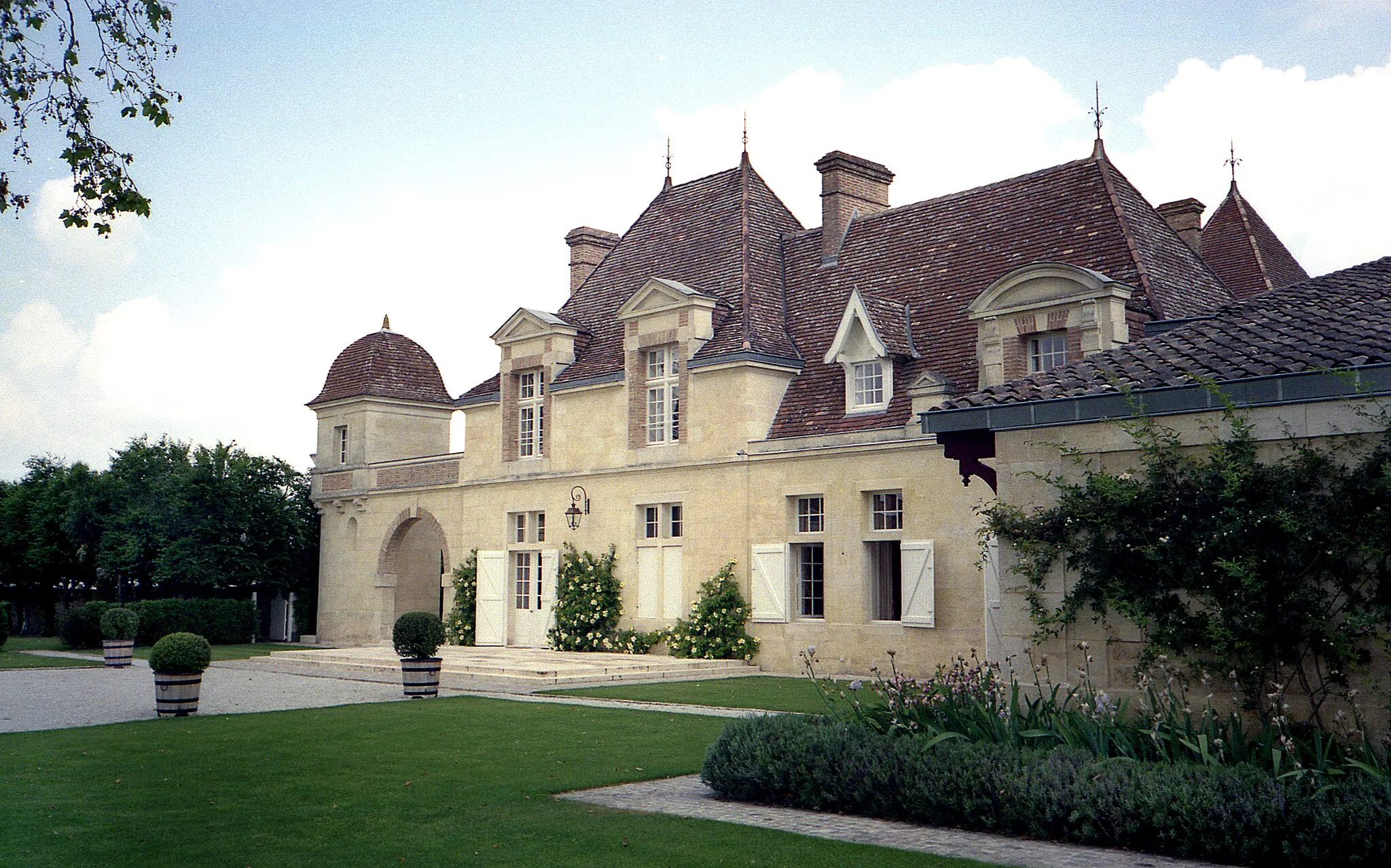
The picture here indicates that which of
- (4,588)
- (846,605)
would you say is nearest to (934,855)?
(846,605)

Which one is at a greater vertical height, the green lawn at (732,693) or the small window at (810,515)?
the small window at (810,515)

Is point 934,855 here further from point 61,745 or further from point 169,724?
point 169,724

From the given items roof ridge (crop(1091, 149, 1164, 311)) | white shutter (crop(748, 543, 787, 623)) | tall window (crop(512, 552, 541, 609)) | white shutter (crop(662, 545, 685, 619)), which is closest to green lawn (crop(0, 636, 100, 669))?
tall window (crop(512, 552, 541, 609))

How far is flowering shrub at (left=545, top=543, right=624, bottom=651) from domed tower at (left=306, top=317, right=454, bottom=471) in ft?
29.2

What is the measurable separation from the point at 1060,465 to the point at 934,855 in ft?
12.5

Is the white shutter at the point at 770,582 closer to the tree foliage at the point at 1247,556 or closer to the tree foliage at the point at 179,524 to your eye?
the tree foliage at the point at 1247,556

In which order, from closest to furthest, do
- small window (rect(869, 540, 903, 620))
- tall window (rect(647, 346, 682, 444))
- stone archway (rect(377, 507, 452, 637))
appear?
small window (rect(869, 540, 903, 620)) < tall window (rect(647, 346, 682, 444)) < stone archway (rect(377, 507, 452, 637))

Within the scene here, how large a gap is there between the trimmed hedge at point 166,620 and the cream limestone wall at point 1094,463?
25.4m

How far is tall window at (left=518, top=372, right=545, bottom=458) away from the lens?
27359 millimetres

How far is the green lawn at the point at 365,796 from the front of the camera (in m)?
7.32

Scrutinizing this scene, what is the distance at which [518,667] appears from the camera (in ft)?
67.3

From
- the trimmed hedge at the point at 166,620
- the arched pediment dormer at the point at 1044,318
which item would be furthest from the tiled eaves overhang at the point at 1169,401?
the trimmed hedge at the point at 166,620

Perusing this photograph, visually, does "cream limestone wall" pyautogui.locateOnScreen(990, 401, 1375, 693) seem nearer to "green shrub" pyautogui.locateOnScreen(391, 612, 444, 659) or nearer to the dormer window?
"green shrub" pyautogui.locateOnScreen(391, 612, 444, 659)

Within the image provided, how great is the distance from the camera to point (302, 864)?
23.3ft
